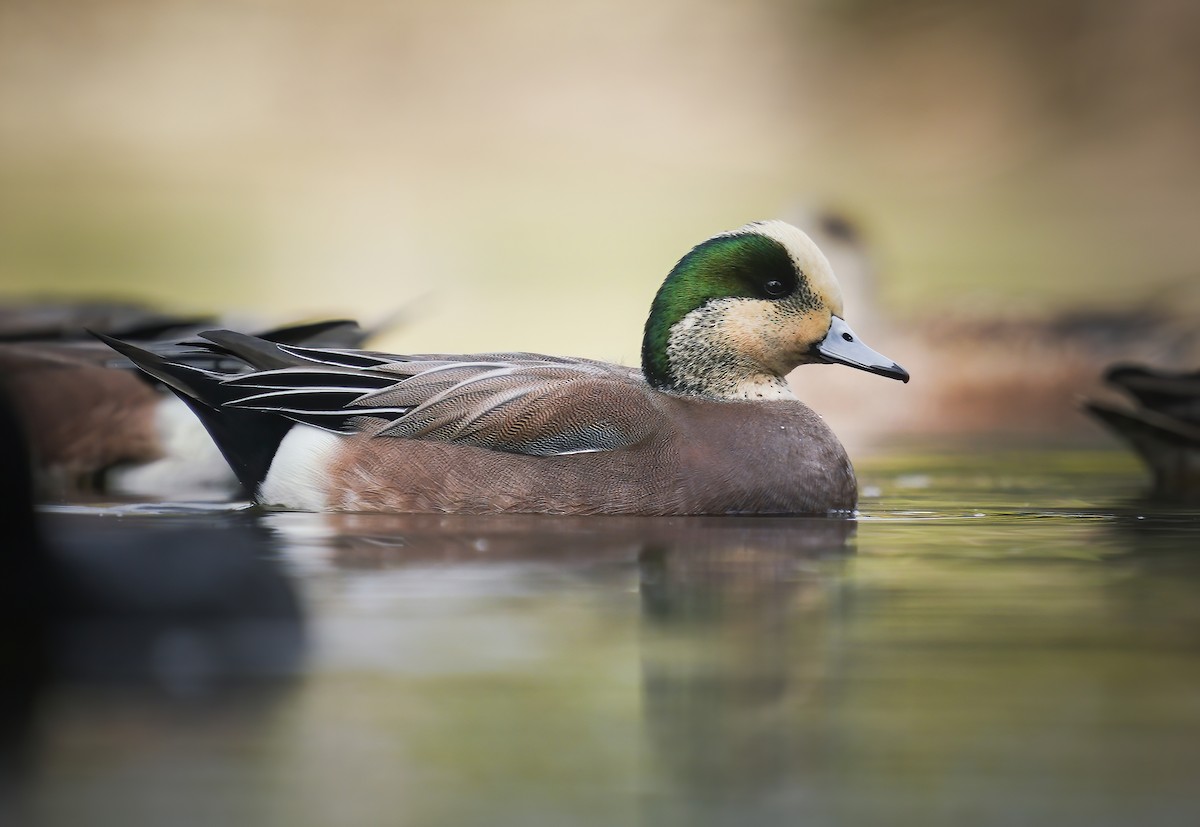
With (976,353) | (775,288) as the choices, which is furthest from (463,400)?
(976,353)

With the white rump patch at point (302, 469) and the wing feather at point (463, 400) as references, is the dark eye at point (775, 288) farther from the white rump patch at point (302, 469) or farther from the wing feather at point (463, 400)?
the white rump patch at point (302, 469)

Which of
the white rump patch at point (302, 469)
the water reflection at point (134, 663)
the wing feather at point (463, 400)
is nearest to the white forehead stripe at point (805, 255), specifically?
the wing feather at point (463, 400)

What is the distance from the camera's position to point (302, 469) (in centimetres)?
405

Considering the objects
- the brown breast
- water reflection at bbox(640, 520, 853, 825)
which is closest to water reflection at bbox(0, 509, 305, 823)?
water reflection at bbox(640, 520, 853, 825)

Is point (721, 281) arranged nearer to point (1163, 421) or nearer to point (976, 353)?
point (1163, 421)

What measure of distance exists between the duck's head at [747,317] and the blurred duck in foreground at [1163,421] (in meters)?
1.28

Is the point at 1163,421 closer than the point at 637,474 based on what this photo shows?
No

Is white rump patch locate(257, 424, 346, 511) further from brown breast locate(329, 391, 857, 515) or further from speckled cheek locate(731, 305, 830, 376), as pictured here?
speckled cheek locate(731, 305, 830, 376)

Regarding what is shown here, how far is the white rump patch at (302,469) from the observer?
13.2 feet

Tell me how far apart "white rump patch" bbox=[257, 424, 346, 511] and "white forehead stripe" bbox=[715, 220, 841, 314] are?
119 centimetres

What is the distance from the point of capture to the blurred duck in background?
33.4 feet

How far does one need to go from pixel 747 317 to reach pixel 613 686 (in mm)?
2294

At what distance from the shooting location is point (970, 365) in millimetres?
10508

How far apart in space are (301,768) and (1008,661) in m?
1.03
